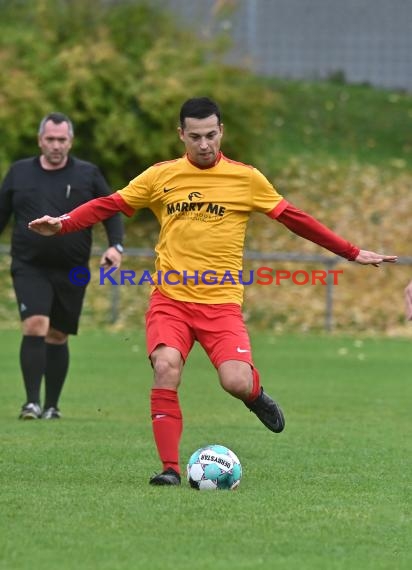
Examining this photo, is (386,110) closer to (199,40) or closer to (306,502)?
(199,40)

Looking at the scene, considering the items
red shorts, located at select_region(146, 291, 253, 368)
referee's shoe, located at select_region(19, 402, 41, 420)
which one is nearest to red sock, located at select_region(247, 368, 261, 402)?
red shorts, located at select_region(146, 291, 253, 368)

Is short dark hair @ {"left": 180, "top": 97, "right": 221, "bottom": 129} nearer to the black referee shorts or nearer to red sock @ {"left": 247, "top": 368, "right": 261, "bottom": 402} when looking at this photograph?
red sock @ {"left": 247, "top": 368, "right": 261, "bottom": 402}

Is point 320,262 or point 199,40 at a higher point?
point 199,40

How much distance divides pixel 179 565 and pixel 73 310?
615 centimetres

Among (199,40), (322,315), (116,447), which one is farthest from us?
(199,40)

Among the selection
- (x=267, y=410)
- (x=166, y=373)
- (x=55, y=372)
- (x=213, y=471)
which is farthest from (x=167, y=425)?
(x=55, y=372)

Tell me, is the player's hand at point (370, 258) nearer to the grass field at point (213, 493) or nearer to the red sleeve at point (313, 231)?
the red sleeve at point (313, 231)

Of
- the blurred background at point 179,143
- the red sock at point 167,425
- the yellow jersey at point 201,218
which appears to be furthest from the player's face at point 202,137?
the blurred background at point 179,143

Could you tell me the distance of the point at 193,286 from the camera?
828 cm

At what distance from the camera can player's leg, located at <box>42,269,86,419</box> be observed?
1167 cm

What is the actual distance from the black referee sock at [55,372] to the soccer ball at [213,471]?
13.5ft

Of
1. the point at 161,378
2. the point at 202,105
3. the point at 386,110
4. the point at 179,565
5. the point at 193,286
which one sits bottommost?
the point at 179,565

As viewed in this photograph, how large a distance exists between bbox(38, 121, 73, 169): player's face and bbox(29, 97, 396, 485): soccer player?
2880mm

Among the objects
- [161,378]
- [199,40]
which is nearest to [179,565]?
[161,378]
